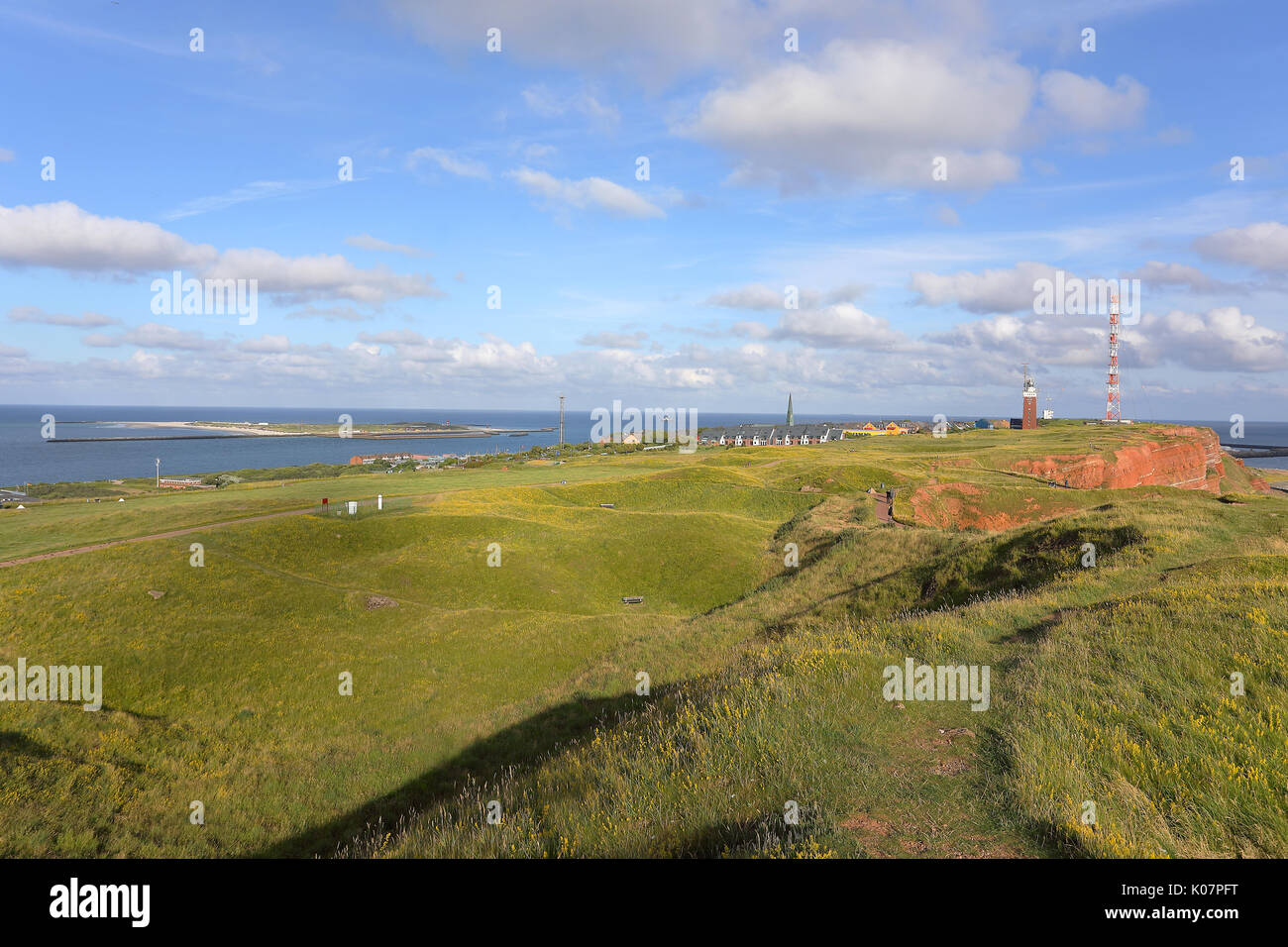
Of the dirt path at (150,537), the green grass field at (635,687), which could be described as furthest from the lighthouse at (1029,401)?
the dirt path at (150,537)

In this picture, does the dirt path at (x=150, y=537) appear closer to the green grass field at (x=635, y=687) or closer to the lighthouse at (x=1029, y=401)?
the green grass field at (x=635, y=687)

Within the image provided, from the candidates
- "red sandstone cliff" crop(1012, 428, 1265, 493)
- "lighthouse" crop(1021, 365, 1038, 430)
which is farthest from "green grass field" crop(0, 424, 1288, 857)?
"lighthouse" crop(1021, 365, 1038, 430)

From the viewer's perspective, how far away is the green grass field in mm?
7270

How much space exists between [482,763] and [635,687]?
5456mm

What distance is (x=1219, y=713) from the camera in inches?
333

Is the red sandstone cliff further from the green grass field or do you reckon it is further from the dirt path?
the dirt path

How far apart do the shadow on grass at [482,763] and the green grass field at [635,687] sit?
11 centimetres

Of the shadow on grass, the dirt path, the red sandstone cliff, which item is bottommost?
the shadow on grass

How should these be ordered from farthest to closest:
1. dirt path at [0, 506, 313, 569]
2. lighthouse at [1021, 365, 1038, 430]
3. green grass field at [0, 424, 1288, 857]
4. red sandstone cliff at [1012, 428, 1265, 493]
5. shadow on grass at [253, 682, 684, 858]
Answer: lighthouse at [1021, 365, 1038, 430] < red sandstone cliff at [1012, 428, 1265, 493] < dirt path at [0, 506, 313, 569] < shadow on grass at [253, 682, 684, 858] < green grass field at [0, 424, 1288, 857]

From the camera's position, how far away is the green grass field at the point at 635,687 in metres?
7.27

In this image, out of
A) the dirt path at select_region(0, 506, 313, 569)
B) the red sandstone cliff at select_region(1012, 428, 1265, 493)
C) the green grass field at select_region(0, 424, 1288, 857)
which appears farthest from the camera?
the red sandstone cliff at select_region(1012, 428, 1265, 493)

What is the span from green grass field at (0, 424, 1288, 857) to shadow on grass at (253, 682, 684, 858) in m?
0.11
